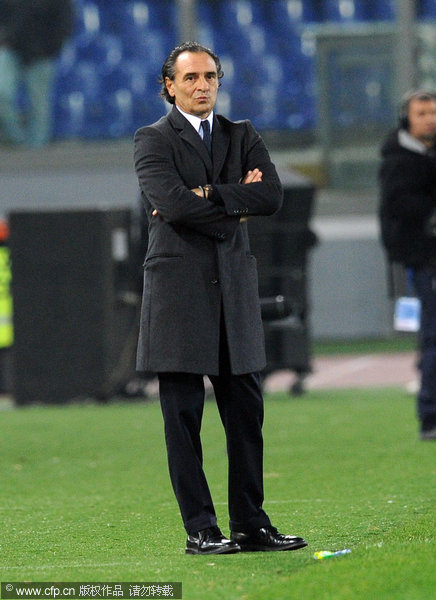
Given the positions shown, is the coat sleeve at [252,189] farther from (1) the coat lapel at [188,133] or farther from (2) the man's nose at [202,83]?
(2) the man's nose at [202,83]

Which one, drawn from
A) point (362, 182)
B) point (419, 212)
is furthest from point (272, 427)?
point (362, 182)

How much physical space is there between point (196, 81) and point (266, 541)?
1.77m

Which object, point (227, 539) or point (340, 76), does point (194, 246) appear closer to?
point (227, 539)

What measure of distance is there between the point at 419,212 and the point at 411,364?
22.3 feet

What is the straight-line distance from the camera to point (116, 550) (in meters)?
6.12

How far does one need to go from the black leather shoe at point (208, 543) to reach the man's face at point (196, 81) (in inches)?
62.6

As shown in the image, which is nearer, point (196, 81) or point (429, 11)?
point (196, 81)

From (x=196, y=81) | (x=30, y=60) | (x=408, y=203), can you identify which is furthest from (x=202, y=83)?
(x=30, y=60)

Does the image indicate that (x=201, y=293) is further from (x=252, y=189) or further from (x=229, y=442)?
(x=229, y=442)

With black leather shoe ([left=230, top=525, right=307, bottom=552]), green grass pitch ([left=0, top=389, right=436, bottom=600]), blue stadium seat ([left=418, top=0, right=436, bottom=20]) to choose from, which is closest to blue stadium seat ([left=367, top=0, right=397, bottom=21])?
blue stadium seat ([left=418, top=0, right=436, bottom=20])

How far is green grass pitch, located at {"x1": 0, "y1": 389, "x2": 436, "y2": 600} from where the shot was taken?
17.6ft

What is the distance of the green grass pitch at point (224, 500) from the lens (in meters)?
5.36

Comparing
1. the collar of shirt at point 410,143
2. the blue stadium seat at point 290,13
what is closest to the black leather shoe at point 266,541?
the collar of shirt at point 410,143

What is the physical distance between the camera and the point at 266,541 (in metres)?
5.99
